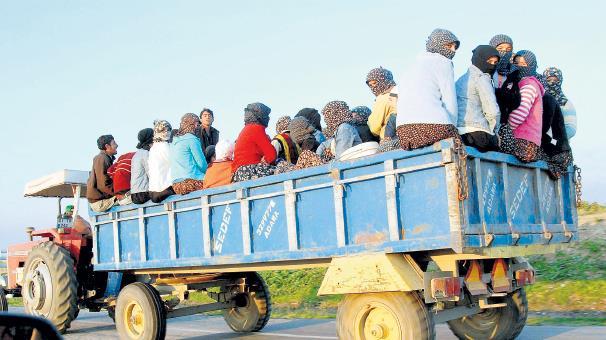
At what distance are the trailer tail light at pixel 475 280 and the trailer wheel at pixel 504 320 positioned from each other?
1077mm

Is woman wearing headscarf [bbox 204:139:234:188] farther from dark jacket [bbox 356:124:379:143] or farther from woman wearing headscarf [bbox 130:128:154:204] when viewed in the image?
dark jacket [bbox 356:124:379:143]

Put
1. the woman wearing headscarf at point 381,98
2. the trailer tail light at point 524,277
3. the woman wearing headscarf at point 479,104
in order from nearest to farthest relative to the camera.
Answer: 1. the woman wearing headscarf at point 479,104
2. the trailer tail light at point 524,277
3. the woman wearing headscarf at point 381,98

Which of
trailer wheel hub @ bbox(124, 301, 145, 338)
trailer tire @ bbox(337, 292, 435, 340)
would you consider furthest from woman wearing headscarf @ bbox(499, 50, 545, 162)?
trailer wheel hub @ bbox(124, 301, 145, 338)

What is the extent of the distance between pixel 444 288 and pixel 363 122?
2460 millimetres

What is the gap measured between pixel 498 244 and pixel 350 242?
1204 millimetres

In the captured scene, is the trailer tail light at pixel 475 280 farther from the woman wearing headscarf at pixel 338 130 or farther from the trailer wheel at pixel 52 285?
the trailer wheel at pixel 52 285

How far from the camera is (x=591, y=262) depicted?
1195 centimetres

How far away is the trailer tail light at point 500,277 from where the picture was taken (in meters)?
6.36

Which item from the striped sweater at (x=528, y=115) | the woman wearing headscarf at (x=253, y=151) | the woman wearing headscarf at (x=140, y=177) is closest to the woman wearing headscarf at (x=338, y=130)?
the woman wearing headscarf at (x=253, y=151)

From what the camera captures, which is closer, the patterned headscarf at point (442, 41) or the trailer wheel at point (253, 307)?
the patterned headscarf at point (442, 41)

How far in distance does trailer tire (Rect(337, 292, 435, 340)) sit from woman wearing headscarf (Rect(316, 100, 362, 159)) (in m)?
1.61

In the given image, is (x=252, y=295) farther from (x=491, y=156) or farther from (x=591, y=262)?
(x=591, y=262)

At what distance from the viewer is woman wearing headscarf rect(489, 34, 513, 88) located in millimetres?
6977

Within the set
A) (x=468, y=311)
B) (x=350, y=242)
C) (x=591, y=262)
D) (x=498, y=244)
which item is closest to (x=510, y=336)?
(x=468, y=311)
